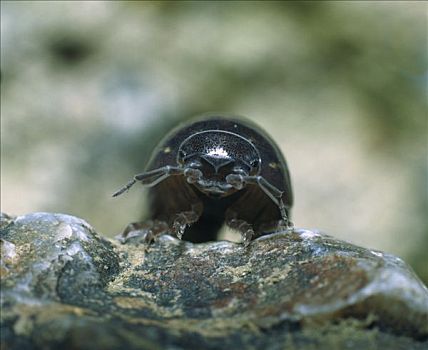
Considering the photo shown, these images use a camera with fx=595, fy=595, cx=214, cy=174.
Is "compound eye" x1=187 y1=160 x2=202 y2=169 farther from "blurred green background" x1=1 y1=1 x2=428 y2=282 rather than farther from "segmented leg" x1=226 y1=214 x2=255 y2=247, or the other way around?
"blurred green background" x1=1 y1=1 x2=428 y2=282

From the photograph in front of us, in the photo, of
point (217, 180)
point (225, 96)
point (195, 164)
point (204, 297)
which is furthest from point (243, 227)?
point (225, 96)

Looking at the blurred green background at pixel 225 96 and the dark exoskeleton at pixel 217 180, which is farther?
the blurred green background at pixel 225 96

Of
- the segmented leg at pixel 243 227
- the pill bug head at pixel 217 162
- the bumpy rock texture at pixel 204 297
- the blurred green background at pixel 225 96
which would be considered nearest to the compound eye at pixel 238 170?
the pill bug head at pixel 217 162

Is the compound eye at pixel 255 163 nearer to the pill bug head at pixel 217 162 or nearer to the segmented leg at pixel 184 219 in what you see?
the pill bug head at pixel 217 162

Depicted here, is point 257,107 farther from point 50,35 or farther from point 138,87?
point 50,35

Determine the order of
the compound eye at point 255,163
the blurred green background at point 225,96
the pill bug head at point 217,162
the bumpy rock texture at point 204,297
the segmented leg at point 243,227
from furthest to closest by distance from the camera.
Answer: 1. the blurred green background at point 225,96
2. the compound eye at point 255,163
3. the pill bug head at point 217,162
4. the segmented leg at point 243,227
5. the bumpy rock texture at point 204,297

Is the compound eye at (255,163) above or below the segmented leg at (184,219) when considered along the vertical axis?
above

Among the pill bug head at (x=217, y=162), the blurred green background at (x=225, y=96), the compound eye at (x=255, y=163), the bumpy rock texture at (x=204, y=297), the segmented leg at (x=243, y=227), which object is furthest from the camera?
the blurred green background at (x=225, y=96)

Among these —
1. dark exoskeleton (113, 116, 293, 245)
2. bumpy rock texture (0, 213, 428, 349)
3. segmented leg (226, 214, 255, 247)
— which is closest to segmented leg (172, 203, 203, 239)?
dark exoskeleton (113, 116, 293, 245)

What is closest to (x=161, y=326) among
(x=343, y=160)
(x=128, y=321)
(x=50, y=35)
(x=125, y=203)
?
(x=128, y=321)
